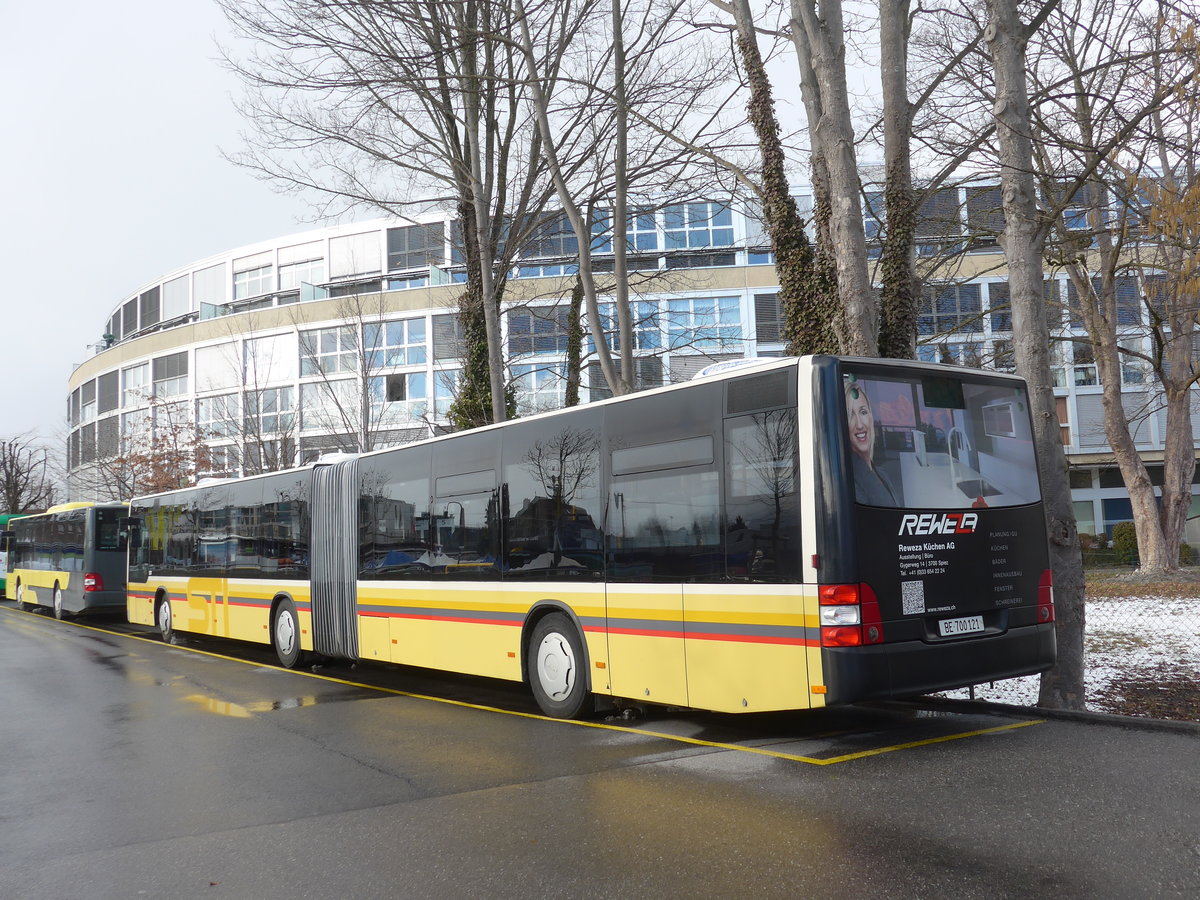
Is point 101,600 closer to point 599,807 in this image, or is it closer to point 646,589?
point 646,589

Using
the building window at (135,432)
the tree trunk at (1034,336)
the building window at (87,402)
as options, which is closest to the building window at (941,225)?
the tree trunk at (1034,336)

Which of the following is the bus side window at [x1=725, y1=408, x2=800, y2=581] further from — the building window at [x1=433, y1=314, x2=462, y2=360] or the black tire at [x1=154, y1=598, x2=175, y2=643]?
the building window at [x1=433, y1=314, x2=462, y2=360]

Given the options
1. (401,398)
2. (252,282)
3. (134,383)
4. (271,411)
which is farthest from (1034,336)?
(134,383)

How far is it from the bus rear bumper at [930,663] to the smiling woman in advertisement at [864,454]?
3.22 feet

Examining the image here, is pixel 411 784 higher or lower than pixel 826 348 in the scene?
lower

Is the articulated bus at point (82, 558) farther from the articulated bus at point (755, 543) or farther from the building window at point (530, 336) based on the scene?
the articulated bus at point (755, 543)

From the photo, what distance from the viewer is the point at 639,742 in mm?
7914

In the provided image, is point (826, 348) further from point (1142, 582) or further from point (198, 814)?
point (1142, 582)

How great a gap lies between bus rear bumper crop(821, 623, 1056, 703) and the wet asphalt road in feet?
1.46

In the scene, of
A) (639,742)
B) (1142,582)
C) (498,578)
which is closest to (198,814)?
(639,742)

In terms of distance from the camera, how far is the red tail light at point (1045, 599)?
782 centimetres

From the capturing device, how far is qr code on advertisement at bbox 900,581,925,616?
6957 millimetres

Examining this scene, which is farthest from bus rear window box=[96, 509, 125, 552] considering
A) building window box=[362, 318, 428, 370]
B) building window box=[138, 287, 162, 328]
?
building window box=[138, 287, 162, 328]

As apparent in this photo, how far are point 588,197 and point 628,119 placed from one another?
203cm
